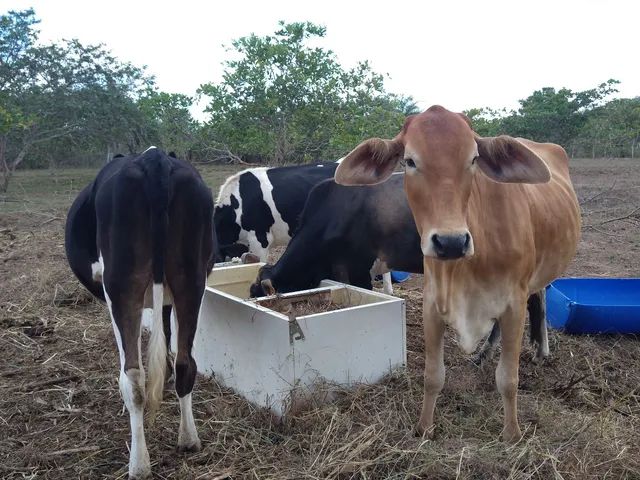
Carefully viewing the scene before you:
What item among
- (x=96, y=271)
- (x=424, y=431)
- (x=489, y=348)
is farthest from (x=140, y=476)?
(x=489, y=348)

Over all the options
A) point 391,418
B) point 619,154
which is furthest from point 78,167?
point 391,418

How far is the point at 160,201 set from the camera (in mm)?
2639

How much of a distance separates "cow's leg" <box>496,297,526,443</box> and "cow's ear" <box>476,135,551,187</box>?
61 centimetres

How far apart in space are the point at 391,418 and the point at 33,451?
5.94 feet

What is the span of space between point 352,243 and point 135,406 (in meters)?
2.20

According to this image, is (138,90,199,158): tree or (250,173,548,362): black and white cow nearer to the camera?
(250,173,548,362): black and white cow

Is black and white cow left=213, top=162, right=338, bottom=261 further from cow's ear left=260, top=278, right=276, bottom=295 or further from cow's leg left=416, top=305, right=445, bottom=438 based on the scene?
cow's leg left=416, top=305, right=445, bottom=438

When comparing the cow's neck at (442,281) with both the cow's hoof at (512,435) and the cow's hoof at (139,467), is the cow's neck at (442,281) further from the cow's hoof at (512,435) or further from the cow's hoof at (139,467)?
the cow's hoof at (139,467)

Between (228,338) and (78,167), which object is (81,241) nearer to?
(228,338)

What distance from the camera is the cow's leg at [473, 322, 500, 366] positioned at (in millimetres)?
4094

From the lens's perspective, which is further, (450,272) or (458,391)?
(458,391)

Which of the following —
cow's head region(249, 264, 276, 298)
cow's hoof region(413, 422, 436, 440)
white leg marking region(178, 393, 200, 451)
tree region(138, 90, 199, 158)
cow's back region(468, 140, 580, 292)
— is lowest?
cow's hoof region(413, 422, 436, 440)

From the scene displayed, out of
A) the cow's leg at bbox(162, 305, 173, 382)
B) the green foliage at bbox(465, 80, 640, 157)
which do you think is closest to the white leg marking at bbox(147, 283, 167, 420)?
the cow's leg at bbox(162, 305, 173, 382)

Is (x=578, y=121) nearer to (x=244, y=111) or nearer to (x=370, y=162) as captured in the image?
(x=244, y=111)
